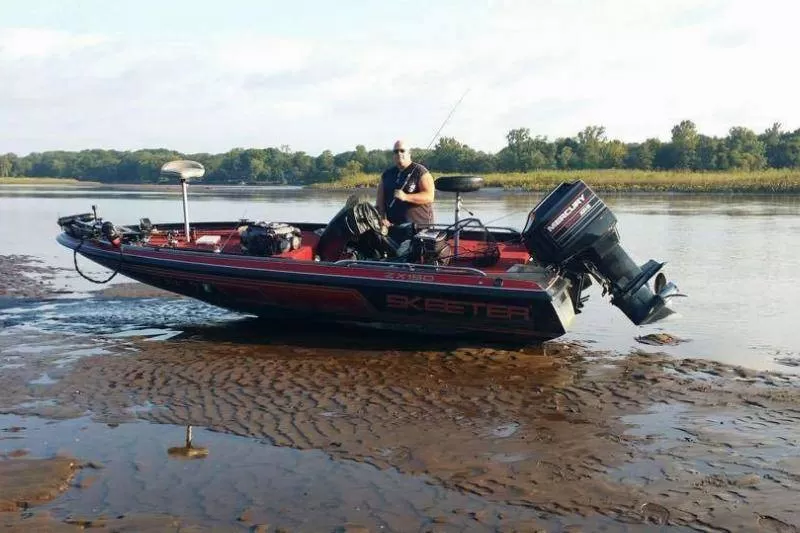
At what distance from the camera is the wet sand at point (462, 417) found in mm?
3850

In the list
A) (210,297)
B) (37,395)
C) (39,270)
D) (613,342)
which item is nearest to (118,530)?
(37,395)

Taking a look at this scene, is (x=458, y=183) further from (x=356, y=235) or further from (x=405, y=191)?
A: (x=356, y=235)

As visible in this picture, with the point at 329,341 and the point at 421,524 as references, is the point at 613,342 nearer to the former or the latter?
the point at 329,341

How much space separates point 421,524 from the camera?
3707 millimetres

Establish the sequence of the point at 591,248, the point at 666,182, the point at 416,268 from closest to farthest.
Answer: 1. the point at 591,248
2. the point at 416,268
3. the point at 666,182

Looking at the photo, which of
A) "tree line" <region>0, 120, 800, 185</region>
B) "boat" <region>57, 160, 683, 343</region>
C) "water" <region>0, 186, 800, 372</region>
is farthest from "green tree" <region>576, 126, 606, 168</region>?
"boat" <region>57, 160, 683, 343</region>

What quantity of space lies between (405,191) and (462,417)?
3.20 meters

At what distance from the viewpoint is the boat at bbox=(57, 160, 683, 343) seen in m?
6.43

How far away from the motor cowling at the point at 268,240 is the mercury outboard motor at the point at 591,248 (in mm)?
2661

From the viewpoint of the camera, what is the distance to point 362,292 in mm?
7047

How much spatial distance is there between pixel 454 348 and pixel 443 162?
5066 cm

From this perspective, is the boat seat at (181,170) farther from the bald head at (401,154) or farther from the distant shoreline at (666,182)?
the distant shoreline at (666,182)

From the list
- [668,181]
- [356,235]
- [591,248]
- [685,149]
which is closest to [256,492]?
[591,248]

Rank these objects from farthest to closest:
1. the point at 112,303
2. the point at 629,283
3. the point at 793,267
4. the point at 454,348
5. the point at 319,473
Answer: the point at 793,267 → the point at 112,303 → the point at 454,348 → the point at 629,283 → the point at 319,473
